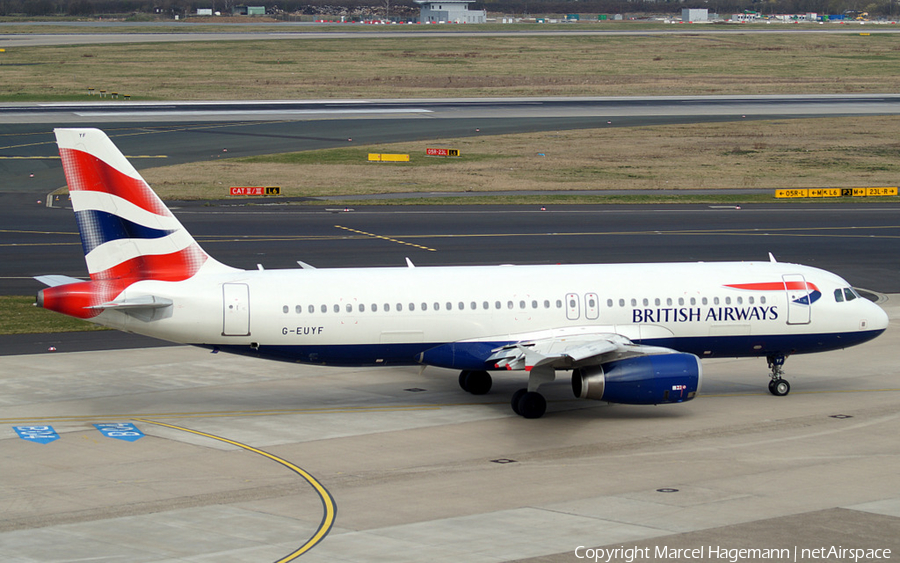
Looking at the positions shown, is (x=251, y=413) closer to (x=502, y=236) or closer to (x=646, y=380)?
(x=646, y=380)

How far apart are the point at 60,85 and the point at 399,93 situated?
43073 mm

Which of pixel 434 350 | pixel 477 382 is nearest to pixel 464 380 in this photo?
pixel 477 382

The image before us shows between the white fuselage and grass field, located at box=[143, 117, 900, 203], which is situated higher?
grass field, located at box=[143, 117, 900, 203]

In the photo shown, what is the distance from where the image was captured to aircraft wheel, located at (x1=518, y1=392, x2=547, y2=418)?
104ft

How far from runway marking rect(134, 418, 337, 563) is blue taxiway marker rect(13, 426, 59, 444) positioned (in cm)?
258

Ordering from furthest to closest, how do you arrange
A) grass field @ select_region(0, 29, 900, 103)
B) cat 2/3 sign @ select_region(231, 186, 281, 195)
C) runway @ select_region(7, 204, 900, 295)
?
grass field @ select_region(0, 29, 900, 103) → cat 2/3 sign @ select_region(231, 186, 281, 195) → runway @ select_region(7, 204, 900, 295)

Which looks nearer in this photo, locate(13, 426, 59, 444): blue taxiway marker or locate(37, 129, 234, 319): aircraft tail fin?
locate(13, 426, 59, 444): blue taxiway marker

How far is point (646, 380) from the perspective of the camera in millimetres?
30094

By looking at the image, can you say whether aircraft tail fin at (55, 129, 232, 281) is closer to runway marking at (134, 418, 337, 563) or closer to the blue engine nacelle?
runway marking at (134, 418, 337, 563)

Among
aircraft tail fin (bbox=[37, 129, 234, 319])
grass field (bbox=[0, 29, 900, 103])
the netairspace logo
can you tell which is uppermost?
grass field (bbox=[0, 29, 900, 103])

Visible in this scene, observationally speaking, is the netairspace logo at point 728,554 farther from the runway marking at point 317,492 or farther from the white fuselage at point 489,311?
the white fuselage at point 489,311

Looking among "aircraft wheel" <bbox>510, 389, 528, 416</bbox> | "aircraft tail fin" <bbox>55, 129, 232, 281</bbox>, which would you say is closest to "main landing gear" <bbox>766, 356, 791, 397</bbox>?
"aircraft wheel" <bbox>510, 389, 528, 416</bbox>

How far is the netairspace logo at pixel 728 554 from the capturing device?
66.3ft

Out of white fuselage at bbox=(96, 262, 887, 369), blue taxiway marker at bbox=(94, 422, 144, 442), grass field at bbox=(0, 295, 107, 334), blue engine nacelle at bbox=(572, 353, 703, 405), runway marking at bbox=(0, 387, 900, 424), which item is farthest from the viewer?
grass field at bbox=(0, 295, 107, 334)
